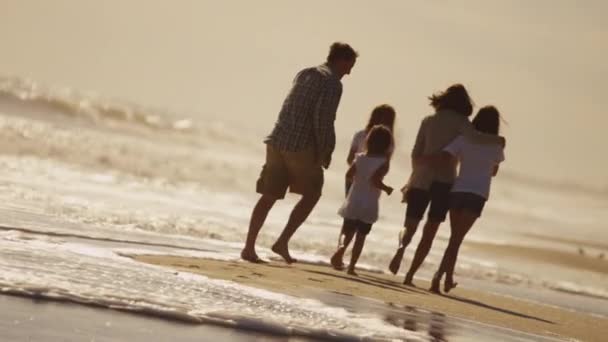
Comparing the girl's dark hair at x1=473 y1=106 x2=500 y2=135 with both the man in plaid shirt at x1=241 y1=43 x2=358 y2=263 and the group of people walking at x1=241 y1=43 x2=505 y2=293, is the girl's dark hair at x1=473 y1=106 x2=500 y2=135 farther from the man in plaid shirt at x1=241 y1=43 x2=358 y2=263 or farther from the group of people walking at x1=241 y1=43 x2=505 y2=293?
the man in plaid shirt at x1=241 y1=43 x2=358 y2=263

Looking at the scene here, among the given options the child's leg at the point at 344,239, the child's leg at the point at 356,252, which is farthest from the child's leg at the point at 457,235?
the child's leg at the point at 344,239

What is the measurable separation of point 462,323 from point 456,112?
274 centimetres

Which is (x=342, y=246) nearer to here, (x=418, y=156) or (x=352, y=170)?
(x=352, y=170)

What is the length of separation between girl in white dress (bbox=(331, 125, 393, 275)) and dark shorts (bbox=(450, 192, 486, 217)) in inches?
29.2

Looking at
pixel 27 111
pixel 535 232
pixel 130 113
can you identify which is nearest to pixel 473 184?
pixel 535 232

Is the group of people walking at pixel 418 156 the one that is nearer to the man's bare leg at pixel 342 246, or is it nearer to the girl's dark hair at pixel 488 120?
the girl's dark hair at pixel 488 120

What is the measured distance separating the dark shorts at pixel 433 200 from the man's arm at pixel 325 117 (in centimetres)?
80

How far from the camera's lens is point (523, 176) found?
73.1 m

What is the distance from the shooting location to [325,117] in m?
11.4

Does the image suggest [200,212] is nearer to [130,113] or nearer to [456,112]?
[456,112]

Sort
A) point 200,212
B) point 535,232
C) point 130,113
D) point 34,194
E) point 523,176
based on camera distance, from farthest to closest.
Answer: point 523,176 → point 130,113 → point 535,232 → point 200,212 → point 34,194

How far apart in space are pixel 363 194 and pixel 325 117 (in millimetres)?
1016

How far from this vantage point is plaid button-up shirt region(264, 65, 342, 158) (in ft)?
37.3

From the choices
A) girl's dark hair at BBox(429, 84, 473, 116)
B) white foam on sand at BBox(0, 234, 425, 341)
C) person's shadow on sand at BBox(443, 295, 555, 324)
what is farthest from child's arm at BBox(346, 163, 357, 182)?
white foam on sand at BBox(0, 234, 425, 341)
